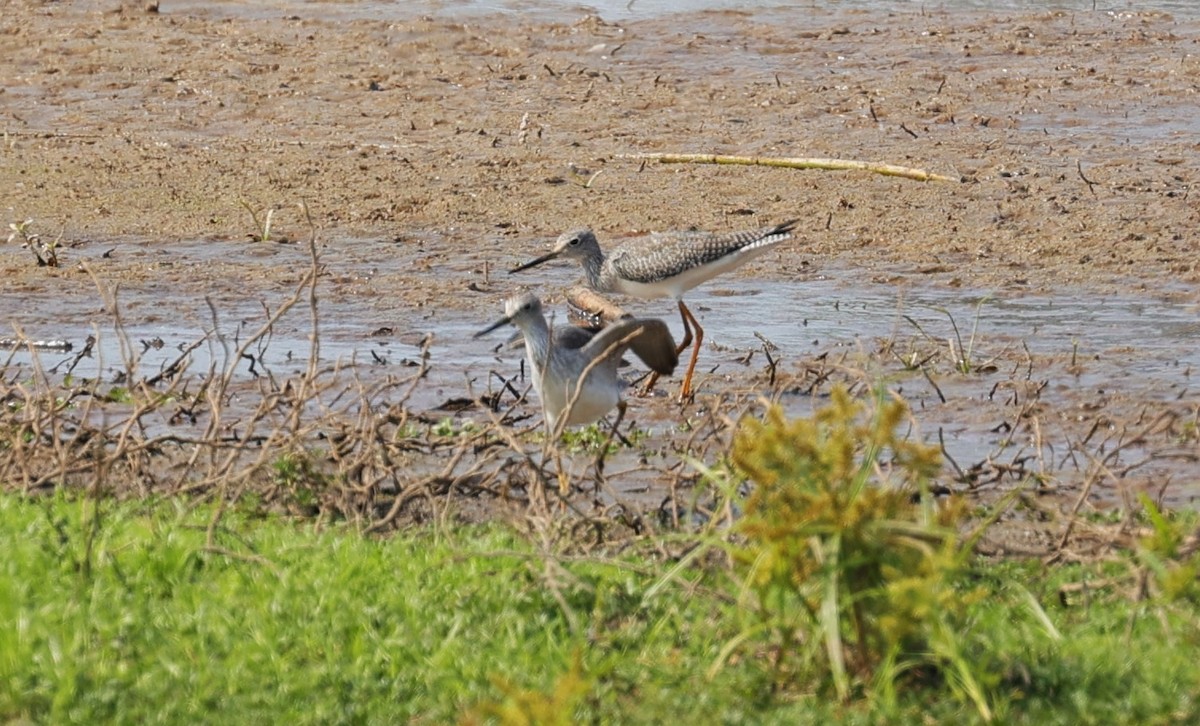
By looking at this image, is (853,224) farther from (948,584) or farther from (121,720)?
(121,720)

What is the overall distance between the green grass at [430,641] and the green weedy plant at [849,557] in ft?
0.37

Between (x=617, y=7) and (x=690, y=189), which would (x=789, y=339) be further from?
(x=617, y=7)

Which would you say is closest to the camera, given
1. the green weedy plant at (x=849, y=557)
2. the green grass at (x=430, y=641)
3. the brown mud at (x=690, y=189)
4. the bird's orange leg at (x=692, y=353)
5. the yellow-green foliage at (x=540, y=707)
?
the yellow-green foliage at (x=540, y=707)

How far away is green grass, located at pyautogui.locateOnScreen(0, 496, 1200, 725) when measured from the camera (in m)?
4.89

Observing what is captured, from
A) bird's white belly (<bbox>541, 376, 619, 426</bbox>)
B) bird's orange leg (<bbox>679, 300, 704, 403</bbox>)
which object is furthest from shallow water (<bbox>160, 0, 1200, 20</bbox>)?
bird's white belly (<bbox>541, 376, 619, 426</bbox>)

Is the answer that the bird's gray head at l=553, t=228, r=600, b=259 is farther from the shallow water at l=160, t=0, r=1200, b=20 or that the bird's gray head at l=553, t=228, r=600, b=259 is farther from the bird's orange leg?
the shallow water at l=160, t=0, r=1200, b=20

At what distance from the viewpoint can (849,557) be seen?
486 cm

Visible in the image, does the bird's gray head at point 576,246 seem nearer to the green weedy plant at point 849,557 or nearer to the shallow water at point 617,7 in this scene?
the green weedy plant at point 849,557

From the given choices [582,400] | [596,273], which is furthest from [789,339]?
[582,400]

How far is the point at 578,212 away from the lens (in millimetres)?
12297

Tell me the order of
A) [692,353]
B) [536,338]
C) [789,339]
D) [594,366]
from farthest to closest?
[789,339]
[692,353]
[536,338]
[594,366]

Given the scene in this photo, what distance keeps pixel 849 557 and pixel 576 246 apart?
5.52m

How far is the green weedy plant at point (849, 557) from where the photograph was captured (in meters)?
4.75

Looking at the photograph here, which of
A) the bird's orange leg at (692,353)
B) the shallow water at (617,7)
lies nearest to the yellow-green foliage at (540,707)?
the bird's orange leg at (692,353)
